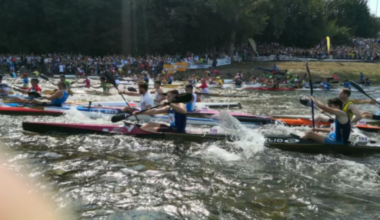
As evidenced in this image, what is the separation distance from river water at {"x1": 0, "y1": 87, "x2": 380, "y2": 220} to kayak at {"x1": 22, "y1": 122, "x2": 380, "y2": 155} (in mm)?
188

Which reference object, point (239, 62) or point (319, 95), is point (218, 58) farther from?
point (319, 95)

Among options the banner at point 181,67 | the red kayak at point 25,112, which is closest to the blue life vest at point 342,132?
the red kayak at point 25,112

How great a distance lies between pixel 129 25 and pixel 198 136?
36561 millimetres

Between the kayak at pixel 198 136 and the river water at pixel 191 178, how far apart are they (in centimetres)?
19

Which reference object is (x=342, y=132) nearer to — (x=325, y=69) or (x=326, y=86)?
(x=326, y=86)

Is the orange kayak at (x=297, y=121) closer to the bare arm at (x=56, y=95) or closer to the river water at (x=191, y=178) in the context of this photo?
the river water at (x=191, y=178)

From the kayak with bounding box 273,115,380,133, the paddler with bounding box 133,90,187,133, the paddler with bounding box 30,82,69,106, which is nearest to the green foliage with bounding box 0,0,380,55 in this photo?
the kayak with bounding box 273,115,380,133

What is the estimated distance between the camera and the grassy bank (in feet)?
110

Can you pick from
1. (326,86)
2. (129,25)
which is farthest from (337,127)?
(129,25)

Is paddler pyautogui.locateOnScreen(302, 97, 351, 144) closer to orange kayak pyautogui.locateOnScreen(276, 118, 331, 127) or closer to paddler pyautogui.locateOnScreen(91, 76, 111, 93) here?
orange kayak pyautogui.locateOnScreen(276, 118, 331, 127)

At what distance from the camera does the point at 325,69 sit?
3516 cm

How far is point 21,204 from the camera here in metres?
5.57

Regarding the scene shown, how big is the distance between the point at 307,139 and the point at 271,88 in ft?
52.4

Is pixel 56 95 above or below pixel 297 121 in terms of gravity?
above
